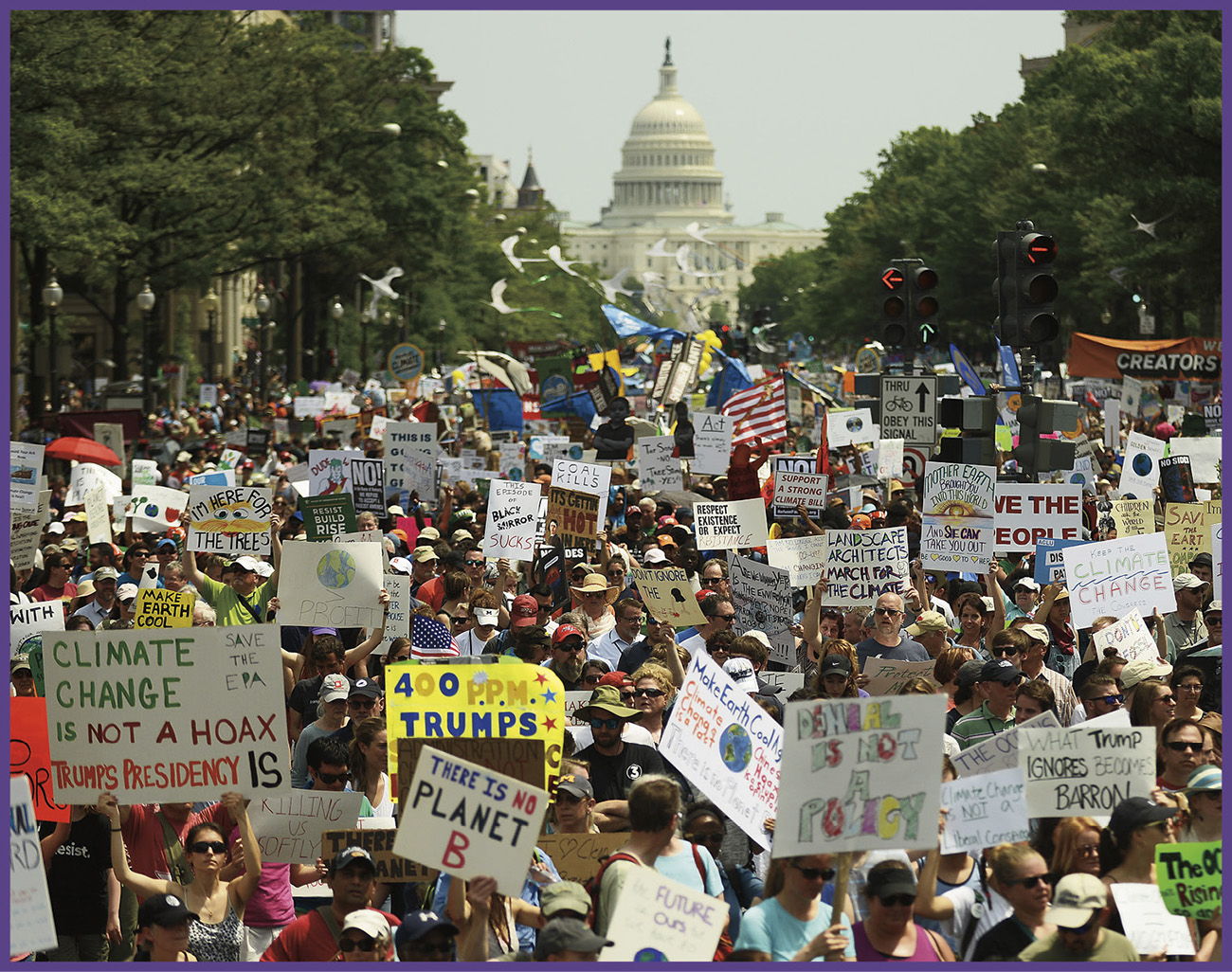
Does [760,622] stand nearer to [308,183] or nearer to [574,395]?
[574,395]

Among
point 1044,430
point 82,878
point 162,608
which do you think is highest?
point 1044,430

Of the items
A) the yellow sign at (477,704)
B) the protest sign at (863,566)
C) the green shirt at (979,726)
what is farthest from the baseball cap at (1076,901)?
the protest sign at (863,566)

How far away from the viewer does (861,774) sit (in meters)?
6.03

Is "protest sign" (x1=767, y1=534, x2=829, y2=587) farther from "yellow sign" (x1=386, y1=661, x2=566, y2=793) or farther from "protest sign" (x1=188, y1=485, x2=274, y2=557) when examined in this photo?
"yellow sign" (x1=386, y1=661, x2=566, y2=793)

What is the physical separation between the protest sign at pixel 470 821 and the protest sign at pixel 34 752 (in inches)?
76.6

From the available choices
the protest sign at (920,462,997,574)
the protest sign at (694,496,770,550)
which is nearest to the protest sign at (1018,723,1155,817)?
the protest sign at (920,462,997,574)

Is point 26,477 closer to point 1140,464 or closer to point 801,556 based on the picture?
point 801,556

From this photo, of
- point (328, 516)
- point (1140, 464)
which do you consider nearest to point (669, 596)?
point (328, 516)

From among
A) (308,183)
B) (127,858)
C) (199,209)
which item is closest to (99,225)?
(199,209)

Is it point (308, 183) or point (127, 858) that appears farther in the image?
point (308, 183)

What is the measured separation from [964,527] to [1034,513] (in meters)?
0.54

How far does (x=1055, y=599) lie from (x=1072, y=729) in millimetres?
4602

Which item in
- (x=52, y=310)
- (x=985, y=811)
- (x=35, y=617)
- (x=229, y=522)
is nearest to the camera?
(x=985, y=811)

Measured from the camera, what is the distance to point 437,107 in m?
67.1
